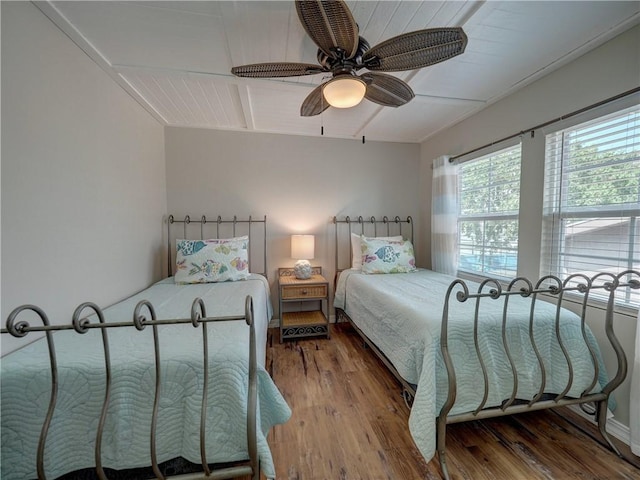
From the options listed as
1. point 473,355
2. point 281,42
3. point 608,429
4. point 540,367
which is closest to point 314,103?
point 281,42

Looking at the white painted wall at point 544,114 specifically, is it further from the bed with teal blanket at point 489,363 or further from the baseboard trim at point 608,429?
the bed with teal blanket at point 489,363

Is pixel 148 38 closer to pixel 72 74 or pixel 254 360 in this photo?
pixel 72 74

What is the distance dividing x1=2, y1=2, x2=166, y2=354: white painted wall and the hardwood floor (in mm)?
1525

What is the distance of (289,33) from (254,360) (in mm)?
1773

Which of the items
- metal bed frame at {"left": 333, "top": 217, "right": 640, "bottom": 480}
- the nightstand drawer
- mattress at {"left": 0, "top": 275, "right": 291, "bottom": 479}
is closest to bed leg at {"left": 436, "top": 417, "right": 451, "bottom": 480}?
metal bed frame at {"left": 333, "top": 217, "right": 640, "bottom": 480}

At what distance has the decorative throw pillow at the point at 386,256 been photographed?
2.88 meters

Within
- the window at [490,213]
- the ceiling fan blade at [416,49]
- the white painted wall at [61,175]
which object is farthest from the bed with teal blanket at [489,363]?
the white painted wall at [61,175]

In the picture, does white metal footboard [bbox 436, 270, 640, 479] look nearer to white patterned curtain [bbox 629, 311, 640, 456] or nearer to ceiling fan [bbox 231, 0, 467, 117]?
white patterned curtain [bbox 629, 311, 640, 456]

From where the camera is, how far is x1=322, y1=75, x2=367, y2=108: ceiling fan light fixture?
1.36 meters

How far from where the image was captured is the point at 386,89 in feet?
5.44

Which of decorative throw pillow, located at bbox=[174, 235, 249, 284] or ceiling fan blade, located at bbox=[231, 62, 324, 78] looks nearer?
ceiling fan blade, located at bbox=[231, 62, 324, 78]

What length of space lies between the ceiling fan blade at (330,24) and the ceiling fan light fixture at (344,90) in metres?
0.12

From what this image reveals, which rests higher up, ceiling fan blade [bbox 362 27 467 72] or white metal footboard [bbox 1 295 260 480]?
ceiling fan blade [bbox 362 27 467 72]

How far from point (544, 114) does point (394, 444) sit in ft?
8.25
